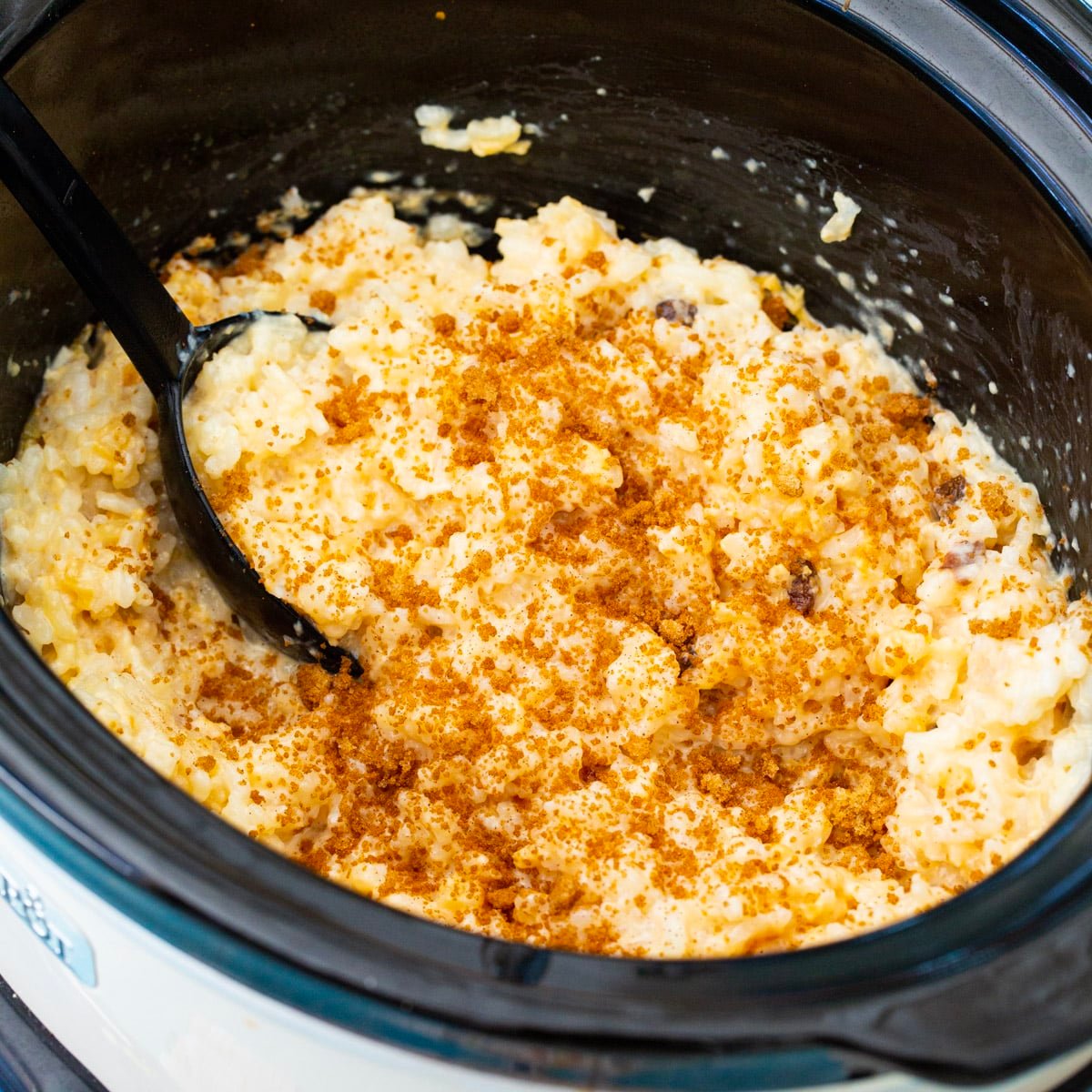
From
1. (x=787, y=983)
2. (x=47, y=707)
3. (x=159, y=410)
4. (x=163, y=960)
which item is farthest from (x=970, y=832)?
(x=159, y=410)

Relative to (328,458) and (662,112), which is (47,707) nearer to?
(328,458)

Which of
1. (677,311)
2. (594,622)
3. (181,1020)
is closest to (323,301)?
(677,311)

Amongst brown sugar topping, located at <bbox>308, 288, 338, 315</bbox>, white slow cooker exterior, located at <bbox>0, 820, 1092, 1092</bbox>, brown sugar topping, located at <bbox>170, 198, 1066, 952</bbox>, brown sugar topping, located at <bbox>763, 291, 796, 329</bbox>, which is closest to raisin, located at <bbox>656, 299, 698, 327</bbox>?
brown sugar topping, located at <bbox>170, 198, 1066, 952</bbox>

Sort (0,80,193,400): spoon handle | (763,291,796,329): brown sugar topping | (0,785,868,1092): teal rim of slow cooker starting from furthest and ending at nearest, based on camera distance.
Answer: (763,291,796,329): brown sugar topping
(0,80,193,400): spoon handle
(0,785,868,1092): teal rim of slow cooker

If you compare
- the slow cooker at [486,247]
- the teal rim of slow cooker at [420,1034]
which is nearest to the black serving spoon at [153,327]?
the slow cooker at [486,247]

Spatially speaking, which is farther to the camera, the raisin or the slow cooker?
the raisin

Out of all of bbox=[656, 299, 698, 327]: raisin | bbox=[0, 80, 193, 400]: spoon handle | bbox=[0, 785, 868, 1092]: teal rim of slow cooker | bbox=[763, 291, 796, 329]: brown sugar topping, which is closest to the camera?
bbox=[0, 785, 868, 1092]: teal rim of slow cooker

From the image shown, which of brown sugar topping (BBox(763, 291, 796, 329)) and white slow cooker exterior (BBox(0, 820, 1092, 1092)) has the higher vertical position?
brown sugar topping (BBox(763, 291, 796, 329))

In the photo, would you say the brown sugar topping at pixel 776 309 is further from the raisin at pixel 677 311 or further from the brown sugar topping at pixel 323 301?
the brown sugar topping at pixel 323 301

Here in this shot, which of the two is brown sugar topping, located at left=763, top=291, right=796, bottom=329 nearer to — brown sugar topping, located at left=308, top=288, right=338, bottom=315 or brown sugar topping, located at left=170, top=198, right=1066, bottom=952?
brown sugar topping, located at left=170, top=198, right=1066, bottom=952
